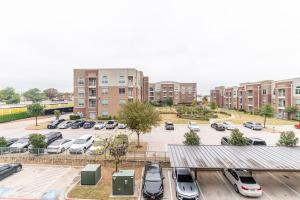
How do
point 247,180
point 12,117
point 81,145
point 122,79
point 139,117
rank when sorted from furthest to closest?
point 12,117 → point 122,79 → point 139,117 → point 81,145 → point 247,180

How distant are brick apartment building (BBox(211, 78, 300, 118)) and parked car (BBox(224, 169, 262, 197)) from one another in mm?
50519

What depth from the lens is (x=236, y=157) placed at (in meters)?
16.5

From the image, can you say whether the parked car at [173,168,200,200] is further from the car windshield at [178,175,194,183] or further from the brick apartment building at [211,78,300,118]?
the brick apartment building at [211,78,300,118]

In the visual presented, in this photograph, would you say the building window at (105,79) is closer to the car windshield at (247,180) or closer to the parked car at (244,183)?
the parked car at (244,183)

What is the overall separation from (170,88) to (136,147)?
82205 millimetres

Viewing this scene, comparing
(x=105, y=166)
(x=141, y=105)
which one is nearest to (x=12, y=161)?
(x=105, y=166)

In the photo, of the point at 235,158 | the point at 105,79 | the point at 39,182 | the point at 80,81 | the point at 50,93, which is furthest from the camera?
the point at 50,93

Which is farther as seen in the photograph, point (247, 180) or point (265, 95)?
point (265, 95)

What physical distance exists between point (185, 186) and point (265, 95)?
63.9m

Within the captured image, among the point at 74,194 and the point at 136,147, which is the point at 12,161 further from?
the point at 136,147

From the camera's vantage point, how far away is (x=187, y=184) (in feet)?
47.0

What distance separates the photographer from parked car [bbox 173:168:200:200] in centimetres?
1321

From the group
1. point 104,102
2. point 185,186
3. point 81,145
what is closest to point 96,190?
point 185,186

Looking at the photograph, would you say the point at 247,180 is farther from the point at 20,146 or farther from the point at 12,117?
the point at 12,117
